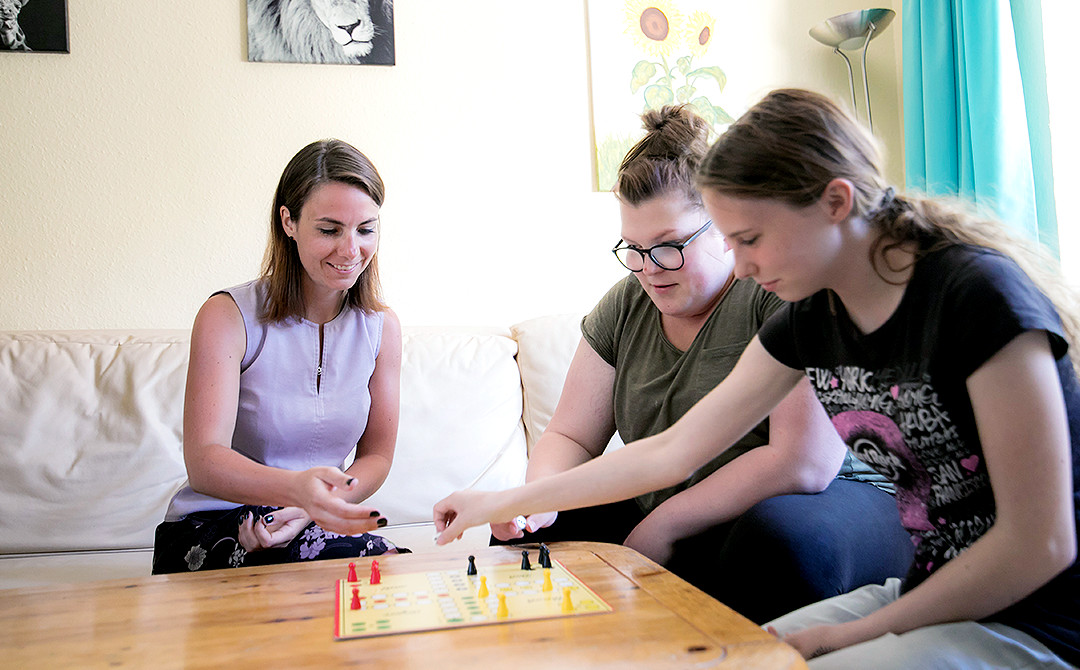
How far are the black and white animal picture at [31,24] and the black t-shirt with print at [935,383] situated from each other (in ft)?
7.22

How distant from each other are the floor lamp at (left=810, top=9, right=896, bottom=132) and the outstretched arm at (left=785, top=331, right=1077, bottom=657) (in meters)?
1.99

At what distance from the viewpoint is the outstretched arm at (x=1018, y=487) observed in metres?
0.84

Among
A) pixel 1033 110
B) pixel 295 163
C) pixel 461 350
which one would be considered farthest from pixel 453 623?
pixel 1033 110

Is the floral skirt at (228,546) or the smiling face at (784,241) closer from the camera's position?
the smiling face at (784,241)

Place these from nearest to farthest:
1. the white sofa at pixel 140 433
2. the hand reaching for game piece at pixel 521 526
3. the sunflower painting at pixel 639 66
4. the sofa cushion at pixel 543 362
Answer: the hand reaching for game piece at pixel 521 526
the white sofa at pixel 140 433
the sofa cushion at pixel 543 362
the sunflower painting at pixel 639 66

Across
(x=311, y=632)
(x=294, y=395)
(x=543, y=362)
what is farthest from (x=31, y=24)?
(x=311, y=632)

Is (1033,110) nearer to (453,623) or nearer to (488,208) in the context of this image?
(488,208)

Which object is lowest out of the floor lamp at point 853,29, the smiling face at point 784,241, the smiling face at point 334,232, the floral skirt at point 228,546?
the floral skirt at point 228,546

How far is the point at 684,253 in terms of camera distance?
1386 mm

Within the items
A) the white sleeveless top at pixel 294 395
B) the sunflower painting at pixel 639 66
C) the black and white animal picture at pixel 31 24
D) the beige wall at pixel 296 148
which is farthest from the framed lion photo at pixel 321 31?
the white sleeveless top at pixel 294 395

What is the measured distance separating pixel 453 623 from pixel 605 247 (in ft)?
6.43

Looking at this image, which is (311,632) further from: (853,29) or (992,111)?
(853,29)

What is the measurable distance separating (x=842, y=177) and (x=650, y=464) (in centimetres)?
45

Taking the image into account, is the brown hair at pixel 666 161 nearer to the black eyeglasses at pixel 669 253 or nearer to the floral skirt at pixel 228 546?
the black eyeglasses at pixel 669 253
